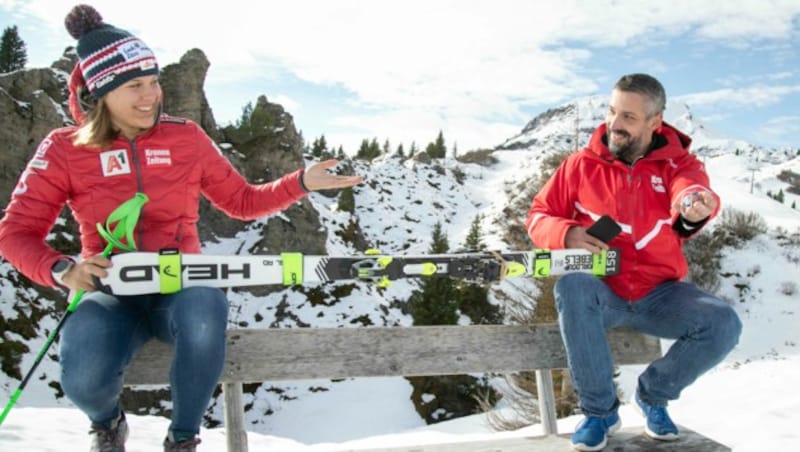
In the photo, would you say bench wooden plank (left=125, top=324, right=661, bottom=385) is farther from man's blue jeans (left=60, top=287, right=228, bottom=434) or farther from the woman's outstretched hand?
the woman's outstretched hand

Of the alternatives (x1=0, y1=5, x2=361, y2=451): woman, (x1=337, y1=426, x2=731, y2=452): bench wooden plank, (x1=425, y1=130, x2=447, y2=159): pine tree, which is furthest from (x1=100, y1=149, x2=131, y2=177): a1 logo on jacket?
(x1=425, y1=130, x2=447, y2=159): pine tree

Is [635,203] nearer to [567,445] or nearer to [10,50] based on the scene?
[567,445]

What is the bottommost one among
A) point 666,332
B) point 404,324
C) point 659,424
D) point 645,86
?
point 404,324

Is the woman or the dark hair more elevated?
the dark hair

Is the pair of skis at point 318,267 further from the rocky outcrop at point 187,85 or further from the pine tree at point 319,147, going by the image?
the pine tree at point 319,147

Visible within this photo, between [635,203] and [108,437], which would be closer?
[108,437]

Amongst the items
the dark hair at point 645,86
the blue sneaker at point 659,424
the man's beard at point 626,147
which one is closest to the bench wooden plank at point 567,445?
the blue sneaker at point 659,424

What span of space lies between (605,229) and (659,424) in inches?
37.7

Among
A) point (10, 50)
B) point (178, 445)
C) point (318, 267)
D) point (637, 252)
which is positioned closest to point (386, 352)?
point (318, 267)

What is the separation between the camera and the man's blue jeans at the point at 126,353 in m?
2.09

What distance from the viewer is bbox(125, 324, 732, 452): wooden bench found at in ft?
8.54

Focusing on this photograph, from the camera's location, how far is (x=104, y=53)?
8.47ft

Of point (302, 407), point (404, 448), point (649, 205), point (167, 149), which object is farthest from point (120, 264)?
point (302, 407)

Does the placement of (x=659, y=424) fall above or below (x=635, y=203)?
below
